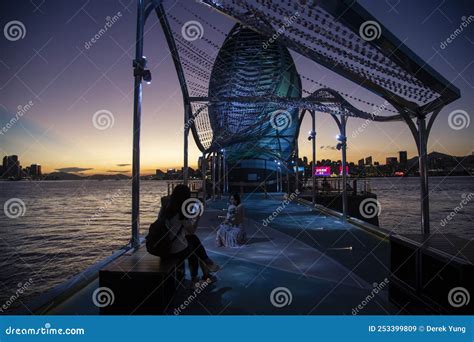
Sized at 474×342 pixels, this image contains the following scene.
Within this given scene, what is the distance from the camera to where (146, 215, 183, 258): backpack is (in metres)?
3.99

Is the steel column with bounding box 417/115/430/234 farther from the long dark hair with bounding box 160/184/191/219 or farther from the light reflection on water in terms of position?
the light reflection on water

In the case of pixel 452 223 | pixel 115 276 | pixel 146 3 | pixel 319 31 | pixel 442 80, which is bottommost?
pixel 452 223

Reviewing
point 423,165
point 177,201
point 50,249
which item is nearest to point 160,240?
point 177,201

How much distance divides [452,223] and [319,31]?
33.4m

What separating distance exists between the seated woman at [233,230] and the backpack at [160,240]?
115 inches

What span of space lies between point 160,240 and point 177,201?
518 mm

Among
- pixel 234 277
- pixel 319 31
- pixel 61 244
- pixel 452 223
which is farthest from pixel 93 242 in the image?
pixel 452 223

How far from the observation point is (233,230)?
695cm

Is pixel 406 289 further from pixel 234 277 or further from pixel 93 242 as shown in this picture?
pixel 93 242

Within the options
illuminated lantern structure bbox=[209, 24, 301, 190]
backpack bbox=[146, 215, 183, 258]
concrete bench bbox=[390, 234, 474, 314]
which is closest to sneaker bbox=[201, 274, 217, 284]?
backpack bbox=[146, 215, 183, 258]

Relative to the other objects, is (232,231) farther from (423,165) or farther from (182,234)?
(423,165)

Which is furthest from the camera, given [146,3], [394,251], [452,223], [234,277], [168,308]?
[452,223]

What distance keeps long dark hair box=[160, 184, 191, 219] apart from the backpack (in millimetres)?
123

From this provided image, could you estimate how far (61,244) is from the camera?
59.6ft
